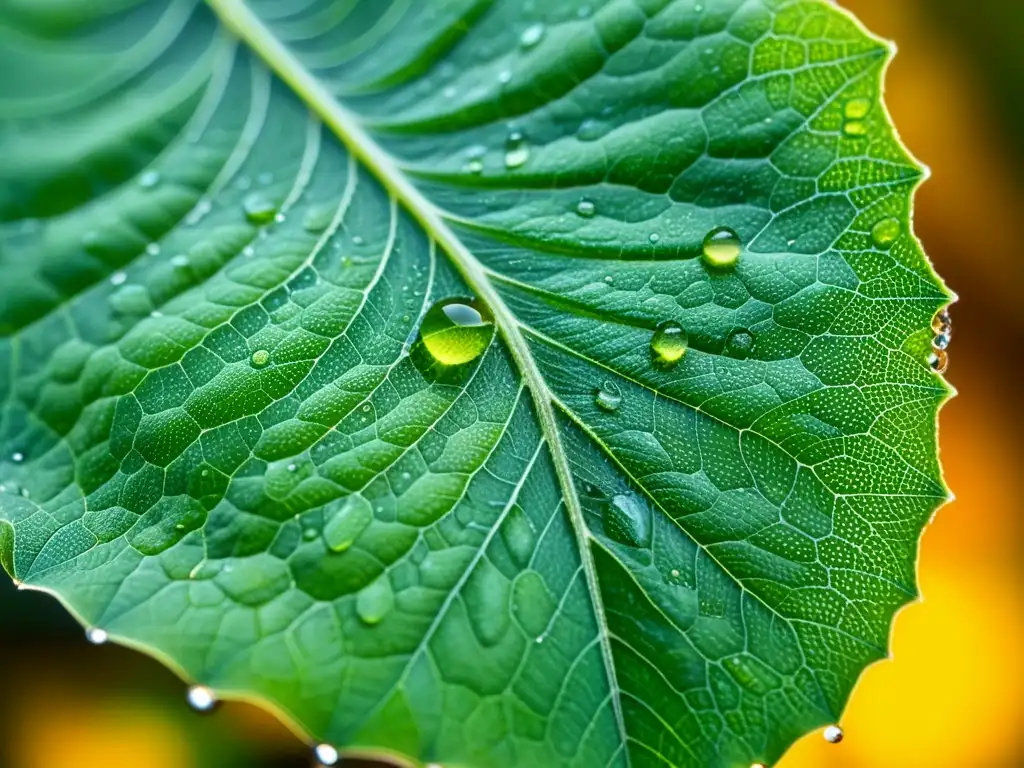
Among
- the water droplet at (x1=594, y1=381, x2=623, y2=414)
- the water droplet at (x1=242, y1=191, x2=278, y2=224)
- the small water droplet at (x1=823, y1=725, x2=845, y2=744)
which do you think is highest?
the water droplet at (x1=242, y1=191, x2=278, y2=224)

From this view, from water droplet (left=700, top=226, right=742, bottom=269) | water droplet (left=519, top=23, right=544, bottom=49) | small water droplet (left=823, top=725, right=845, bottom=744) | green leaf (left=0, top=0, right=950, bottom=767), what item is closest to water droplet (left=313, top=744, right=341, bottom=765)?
green leaf (left=0, top=0, right=950, bottom=767)

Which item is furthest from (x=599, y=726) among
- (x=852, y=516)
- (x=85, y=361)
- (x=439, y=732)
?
(x=85, y=361)

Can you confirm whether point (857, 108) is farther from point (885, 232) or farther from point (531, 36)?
point (531, 36)

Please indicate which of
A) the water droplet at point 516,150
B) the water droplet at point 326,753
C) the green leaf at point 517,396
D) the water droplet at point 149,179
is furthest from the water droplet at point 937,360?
the water droplet at point 149,179

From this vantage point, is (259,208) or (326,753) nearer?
(326,753)

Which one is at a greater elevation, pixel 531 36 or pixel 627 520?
pixel 531 36

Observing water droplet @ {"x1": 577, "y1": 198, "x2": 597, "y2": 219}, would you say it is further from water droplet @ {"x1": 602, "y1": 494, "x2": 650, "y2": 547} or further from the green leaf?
water droplet @ {"x1": 602, "y1": 494, "x2": 650, "y2": 547}

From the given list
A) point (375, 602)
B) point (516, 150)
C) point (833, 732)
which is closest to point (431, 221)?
point (516, 150)
